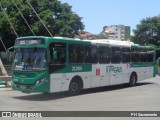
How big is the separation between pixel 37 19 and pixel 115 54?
2844 centimetres

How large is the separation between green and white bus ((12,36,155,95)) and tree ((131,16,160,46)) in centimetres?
3935

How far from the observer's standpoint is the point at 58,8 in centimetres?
5209

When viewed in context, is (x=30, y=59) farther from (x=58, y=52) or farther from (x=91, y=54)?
(x=91, y=54)

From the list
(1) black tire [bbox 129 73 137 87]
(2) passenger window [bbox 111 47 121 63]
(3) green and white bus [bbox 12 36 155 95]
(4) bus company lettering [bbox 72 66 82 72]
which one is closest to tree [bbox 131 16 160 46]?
(1) black tire [bbox 129 73 137 87]

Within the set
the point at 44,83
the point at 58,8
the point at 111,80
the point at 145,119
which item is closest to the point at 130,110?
the point at 145,119

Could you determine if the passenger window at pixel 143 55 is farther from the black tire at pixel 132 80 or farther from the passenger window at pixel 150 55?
the black tire at pixel 132 80

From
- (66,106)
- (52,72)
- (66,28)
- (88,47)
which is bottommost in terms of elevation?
(66,106)

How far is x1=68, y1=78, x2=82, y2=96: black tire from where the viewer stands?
16.5 metres

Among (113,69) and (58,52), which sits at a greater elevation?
(58,52)

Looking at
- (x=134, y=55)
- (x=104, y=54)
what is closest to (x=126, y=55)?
(x=134, y=55)

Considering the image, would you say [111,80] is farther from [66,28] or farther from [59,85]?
[66,28]

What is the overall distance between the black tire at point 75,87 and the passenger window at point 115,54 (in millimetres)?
3381

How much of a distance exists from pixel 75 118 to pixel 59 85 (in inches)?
203

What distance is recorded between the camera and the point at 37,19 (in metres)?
46.9
